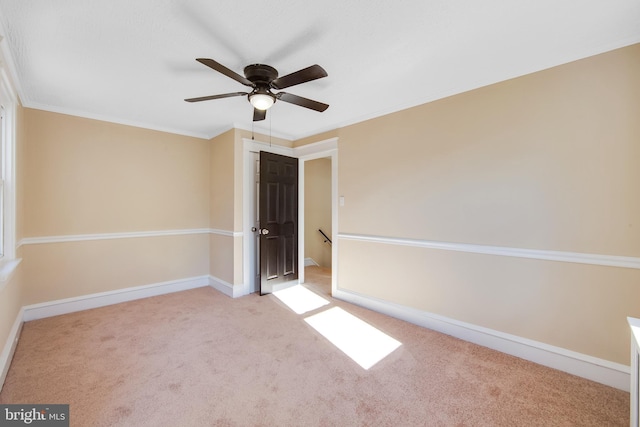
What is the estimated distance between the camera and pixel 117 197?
11.3 ft

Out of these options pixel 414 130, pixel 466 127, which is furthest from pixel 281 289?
pixel 466 127

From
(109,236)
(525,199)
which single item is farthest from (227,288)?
(525,199)

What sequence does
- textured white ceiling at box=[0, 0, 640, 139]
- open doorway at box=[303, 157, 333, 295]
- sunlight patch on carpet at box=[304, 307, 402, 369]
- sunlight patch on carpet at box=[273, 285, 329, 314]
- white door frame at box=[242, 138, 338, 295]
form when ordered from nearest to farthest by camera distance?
textured white ceiling at box=[0, 0, 640, 139], sunlight patch on carpet at box=[304, 307, 402, 369], sunlight patch on carpet at box=[273, 285, 329, 314], white door frame at box=[242, 138, 338, 295], open doorway at box=[303, 157, 333, 295]

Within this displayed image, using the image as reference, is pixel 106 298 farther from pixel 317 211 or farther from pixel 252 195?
pixel 317 211

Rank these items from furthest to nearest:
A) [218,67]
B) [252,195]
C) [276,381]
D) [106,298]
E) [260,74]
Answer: [252,195] < [106,298] < [260,74] < [276,381] < [218,67]

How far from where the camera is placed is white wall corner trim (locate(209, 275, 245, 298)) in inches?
144

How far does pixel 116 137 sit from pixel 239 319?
2.87 meters

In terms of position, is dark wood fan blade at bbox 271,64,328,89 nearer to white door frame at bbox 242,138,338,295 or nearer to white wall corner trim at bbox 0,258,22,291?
white door frame at bbox 242,138,338,295

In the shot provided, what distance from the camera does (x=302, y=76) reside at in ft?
5.77

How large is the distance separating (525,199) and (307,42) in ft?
7.00

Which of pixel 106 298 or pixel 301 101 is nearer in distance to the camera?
pixel 301 101

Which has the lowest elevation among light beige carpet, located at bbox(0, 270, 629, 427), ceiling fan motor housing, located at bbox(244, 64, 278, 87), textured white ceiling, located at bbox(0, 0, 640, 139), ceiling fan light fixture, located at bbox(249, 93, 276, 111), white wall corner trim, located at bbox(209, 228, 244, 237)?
light beige carpet, located at bbox(0, 270, 629, 427)

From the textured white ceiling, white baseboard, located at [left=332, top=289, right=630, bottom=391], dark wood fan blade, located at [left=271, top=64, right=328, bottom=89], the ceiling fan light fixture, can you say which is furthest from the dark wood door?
dark wood fan blade, located at [left=271, top=64, right=328, bottom=89]

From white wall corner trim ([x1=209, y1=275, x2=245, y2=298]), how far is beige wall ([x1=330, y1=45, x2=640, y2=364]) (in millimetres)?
1969
